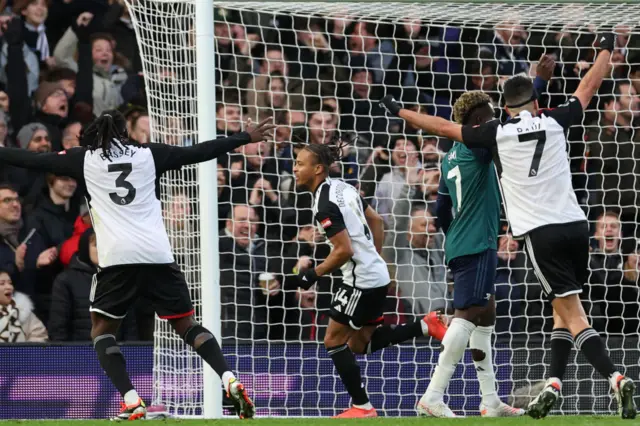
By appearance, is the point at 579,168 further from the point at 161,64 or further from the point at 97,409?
the point at 97,409

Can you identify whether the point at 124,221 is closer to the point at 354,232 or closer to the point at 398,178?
the point at 354,232

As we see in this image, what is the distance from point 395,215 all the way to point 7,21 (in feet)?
13.5

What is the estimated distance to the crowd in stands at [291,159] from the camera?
1044 cm

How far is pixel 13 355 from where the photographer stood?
9.53 metres

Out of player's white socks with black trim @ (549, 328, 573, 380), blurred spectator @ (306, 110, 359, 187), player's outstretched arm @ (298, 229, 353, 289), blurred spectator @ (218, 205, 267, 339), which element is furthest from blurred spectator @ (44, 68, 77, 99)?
player's white socks with black trim @ (549, 328, 573, 380)

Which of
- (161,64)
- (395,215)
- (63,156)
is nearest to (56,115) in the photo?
(161,64)

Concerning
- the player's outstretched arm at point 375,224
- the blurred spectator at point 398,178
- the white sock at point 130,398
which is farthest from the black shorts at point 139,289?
the blurred spectator at point 398,178

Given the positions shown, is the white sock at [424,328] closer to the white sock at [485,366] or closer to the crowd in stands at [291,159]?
the white sock at [485,366]

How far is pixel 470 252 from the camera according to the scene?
7.82 meters

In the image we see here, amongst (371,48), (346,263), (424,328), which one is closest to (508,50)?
(371,48)

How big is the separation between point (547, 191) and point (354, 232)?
6.48ft

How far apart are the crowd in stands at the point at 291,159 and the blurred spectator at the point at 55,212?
1 cm

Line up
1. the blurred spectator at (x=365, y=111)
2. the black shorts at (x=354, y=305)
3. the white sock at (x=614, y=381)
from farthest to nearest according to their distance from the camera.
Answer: the blurred spectator at (x=365, y=111), the black shorts at (x=354, y=305), the white sock at (x=614, y=381)

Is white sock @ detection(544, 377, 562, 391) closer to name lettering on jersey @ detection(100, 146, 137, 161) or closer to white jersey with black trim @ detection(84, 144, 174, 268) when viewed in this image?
white jersey with black trim @ detection(84, 144, 174, 268)
